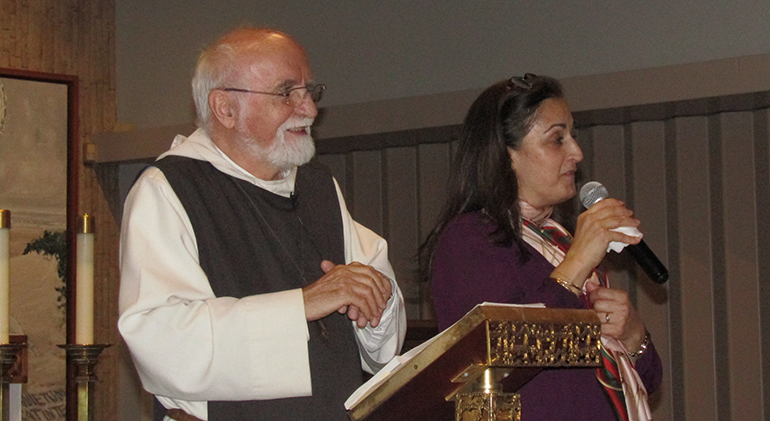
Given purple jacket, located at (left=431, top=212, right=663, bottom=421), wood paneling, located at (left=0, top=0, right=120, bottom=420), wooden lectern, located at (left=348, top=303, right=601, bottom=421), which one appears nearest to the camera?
wooden lectern, located at (left=348, top=303, right=601, bottom=421)

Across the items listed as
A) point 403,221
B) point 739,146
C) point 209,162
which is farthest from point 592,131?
point 209,162

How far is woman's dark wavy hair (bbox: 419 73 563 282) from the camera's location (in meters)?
2.76

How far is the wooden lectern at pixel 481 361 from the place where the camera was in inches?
61.6

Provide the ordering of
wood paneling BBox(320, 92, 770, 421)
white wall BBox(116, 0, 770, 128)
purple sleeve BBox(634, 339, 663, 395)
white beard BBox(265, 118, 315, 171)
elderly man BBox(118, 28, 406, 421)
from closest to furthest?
elderly man BBox(118, 28, 406, 421) < white beard BBox(265, 118, 315, 171) < purple sleeve BBox(634, 339, 663, 395) < white wall BBox(116, 0, 770, 128) < wood paneling BBox(320, 92, 770, 421)

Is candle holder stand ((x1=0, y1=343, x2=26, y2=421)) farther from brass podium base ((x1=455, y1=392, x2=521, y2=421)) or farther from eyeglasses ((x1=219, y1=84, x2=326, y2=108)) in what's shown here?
brass podium base ((x1=455, y1=392, x2=521, y2=421))

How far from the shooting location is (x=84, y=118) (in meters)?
6.69

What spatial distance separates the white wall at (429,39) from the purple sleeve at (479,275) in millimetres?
2658

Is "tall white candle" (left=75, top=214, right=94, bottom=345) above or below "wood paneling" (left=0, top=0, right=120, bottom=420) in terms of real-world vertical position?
below

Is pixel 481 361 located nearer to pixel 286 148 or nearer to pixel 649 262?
pixel 649 262

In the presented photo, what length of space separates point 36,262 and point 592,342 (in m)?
5.26

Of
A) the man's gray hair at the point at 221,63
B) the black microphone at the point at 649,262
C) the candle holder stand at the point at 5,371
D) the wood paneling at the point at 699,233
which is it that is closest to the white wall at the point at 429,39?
the wood paneling at the point at 699,233

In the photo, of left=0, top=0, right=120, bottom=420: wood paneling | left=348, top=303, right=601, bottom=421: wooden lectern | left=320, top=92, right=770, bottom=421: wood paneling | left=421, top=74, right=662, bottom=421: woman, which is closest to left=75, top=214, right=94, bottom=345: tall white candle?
left=421, top=74, right=662, bottom=421: woman

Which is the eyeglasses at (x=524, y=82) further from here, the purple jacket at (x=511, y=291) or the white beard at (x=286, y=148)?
the white beard at (x=286, y=148)

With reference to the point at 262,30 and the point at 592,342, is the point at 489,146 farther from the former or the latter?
the point at 592,342
